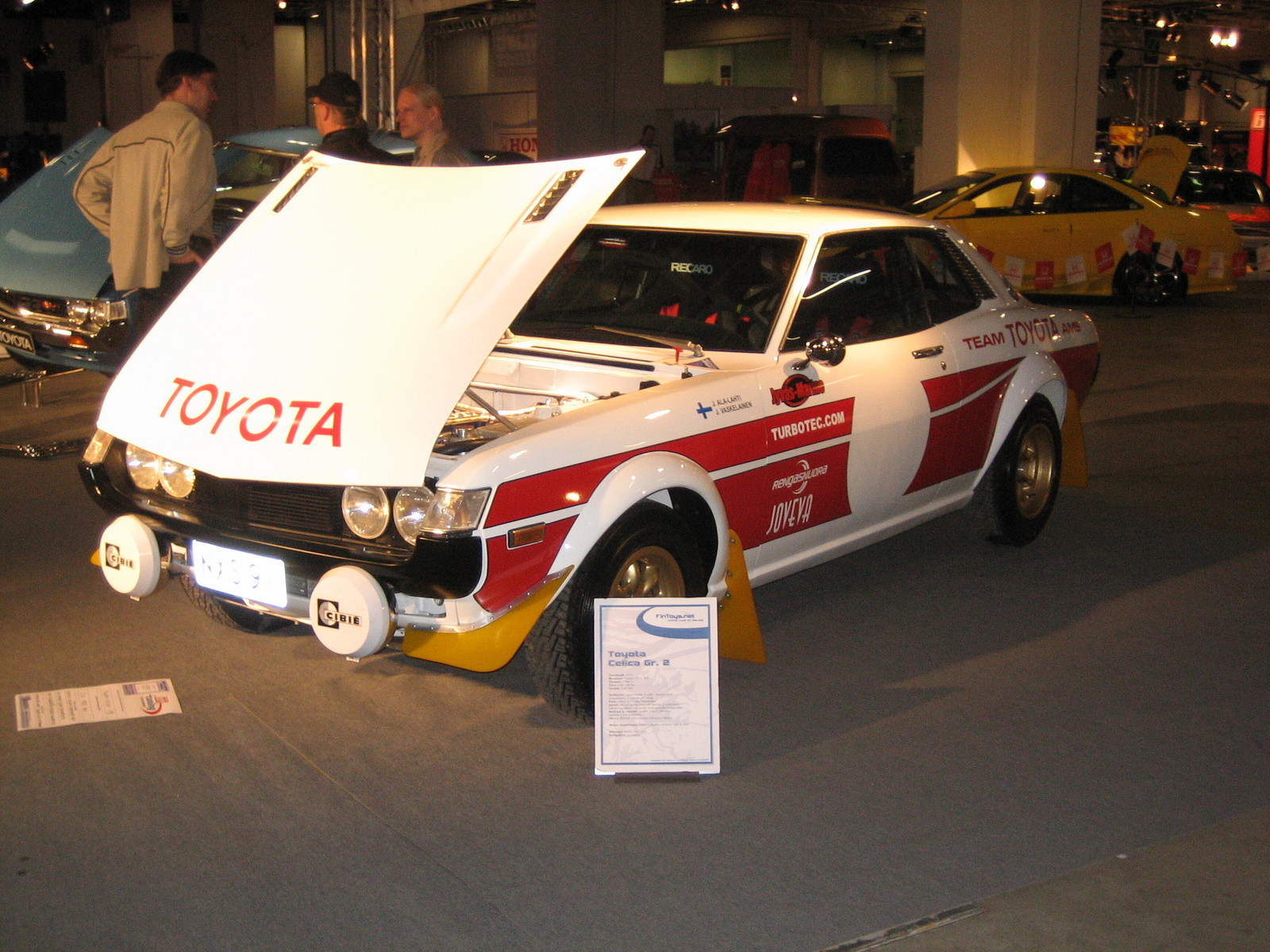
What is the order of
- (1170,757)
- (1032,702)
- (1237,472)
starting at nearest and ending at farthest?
(1170,757) → (1032,702) → (1237,472)

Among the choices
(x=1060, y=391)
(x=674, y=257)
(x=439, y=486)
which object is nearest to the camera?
(x=439, y=486)

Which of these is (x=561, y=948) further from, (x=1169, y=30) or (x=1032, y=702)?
(x=1169, y=30)

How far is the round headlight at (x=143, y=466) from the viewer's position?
4.16 m

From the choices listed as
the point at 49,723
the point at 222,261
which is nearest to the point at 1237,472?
the point at 222,261

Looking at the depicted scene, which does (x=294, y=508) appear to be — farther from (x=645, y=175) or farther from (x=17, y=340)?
(x=645, y=175)

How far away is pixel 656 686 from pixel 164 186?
3.96 m

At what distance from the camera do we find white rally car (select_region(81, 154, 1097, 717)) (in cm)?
362

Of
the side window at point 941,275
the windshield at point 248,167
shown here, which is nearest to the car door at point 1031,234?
the windshield at point 248,167

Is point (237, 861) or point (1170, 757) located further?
point (1170, 757)

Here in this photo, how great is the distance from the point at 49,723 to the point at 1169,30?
34.1m

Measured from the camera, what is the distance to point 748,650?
14.5ft

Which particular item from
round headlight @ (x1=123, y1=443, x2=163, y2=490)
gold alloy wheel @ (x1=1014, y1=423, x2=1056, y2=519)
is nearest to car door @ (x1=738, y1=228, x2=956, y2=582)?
gold alloy wheel @ (x1=1014, y1=423, x2=1056, y2=519)

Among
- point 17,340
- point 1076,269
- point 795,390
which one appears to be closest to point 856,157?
point 1076,269

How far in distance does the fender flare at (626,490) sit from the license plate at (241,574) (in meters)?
0.79
